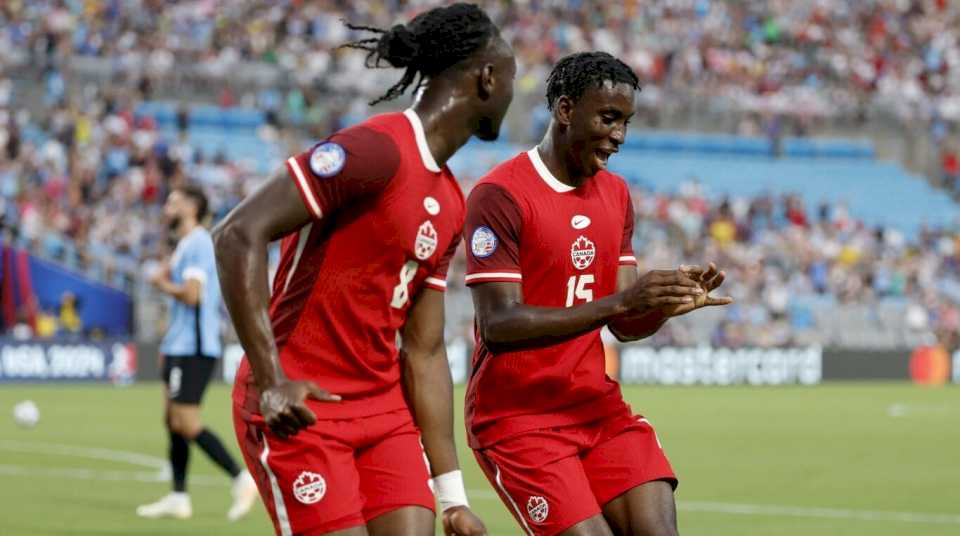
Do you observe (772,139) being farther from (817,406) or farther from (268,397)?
(268,397)

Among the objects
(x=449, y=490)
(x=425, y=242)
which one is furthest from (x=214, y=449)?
(x=425, y=242)

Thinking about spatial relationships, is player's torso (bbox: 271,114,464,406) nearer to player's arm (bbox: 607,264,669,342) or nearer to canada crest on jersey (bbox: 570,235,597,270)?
canada crest on jersey (bbox: 570,235,597,270)

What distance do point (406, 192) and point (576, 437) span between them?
1720 mm

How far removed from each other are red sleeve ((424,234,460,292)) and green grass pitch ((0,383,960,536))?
5.86 m

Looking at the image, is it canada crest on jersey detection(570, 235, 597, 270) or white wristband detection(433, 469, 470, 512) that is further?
canada crest on jersey detection(570, 235, 597, 270)

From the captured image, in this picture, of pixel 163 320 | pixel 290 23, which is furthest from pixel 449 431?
pixel 290 23

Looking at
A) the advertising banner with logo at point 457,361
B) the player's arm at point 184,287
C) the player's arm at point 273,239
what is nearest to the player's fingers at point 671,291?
the player's arm at point 273,239

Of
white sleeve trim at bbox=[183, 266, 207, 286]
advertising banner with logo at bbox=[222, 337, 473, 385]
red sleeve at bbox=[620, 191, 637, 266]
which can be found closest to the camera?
red sleeve at bbox=[620, 191, 637, 266]

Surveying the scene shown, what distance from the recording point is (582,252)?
6469 millimetres

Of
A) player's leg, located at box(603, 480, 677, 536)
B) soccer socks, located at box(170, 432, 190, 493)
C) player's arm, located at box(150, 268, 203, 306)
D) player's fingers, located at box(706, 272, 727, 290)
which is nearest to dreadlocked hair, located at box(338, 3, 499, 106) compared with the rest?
player's fingers, located at box(706, 272, 727, 290)

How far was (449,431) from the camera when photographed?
5719 mm

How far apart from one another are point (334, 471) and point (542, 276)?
1572 millimetres

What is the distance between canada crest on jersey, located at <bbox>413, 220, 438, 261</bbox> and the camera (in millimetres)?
5266

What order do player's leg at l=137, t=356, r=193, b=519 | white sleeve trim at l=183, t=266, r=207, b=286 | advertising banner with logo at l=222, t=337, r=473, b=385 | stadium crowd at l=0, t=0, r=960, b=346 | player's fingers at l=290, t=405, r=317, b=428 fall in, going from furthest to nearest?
stadium crowd at l=0, t=0, r=960, b=346, advertising banner with logo at l=222, t=337, r=473, b=385, white sleeve trim at l=183, t=266, r=207, b=286, player's leg at l=137, t=356, r=193, b=519, player's fingers at l=290, t=405, r=317, b=428
